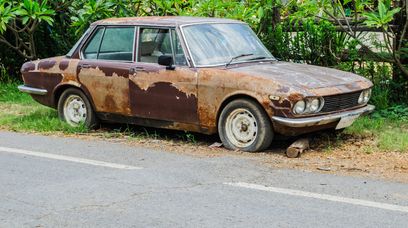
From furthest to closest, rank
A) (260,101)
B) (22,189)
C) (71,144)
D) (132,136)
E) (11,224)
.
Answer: (132,136)
(71,144)
(260,101)
(22,189)
(11,224)

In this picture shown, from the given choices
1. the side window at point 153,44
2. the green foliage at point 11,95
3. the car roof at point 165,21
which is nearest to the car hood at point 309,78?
the car roof at point 165,21

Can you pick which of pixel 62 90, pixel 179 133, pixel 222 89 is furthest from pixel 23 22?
pixel 222 89

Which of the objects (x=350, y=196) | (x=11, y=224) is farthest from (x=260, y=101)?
(x=11, y=224)

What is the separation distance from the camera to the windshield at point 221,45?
8.72 m

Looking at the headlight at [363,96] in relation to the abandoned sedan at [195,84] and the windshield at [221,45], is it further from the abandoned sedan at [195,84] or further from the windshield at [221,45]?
the windshield at [221,45]

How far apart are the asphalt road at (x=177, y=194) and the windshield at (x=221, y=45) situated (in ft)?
4.57

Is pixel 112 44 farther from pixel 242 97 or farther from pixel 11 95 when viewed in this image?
pixel 11 95

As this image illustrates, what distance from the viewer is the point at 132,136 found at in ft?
30.9

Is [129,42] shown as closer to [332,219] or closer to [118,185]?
[118,185]

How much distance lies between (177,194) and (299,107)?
2.17 metres

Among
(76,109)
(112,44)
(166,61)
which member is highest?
(112,44)

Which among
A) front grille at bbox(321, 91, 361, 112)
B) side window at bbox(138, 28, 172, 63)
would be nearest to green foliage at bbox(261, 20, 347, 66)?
front grille at bbox(321, 91, 361, 112)

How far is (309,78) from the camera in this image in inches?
321

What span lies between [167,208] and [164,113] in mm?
3104
